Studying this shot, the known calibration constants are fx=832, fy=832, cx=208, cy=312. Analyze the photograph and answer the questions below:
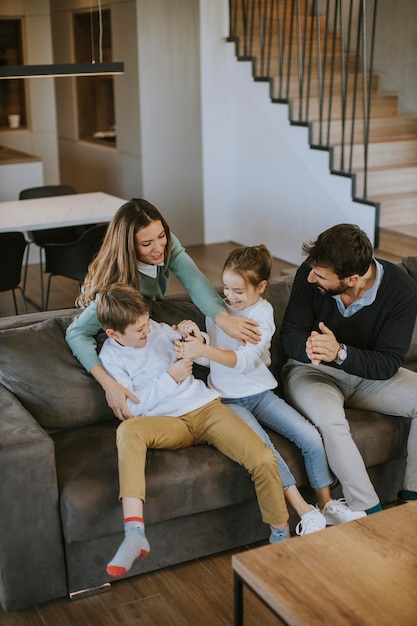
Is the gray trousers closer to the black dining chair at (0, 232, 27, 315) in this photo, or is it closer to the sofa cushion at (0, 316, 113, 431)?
the sofa cushion at (0, 316, 113, 431)

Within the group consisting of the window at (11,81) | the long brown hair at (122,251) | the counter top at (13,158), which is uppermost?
the window at (11,81)

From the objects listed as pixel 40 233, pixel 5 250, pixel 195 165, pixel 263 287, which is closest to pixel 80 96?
pixel 195 165

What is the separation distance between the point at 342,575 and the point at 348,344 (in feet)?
4.16

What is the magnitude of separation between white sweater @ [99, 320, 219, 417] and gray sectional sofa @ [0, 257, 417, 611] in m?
0.14

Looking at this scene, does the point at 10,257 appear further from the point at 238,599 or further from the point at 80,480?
the point at 238,599

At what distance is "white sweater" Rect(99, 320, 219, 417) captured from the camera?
2.94 meters

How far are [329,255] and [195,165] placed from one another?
5335mm

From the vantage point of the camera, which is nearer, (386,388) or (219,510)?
(219,510)

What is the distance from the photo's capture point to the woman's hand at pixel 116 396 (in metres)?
2.91

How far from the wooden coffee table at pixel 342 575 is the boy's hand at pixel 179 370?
2.74ft

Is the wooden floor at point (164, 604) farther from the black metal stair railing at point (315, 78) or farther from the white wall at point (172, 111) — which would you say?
the white wall at point (172, 111)

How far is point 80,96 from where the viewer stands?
395 inches

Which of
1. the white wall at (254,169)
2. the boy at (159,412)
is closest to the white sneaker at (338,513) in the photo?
the boy at (159,412)

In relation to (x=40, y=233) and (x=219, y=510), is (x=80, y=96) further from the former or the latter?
(x=219, y=510)
